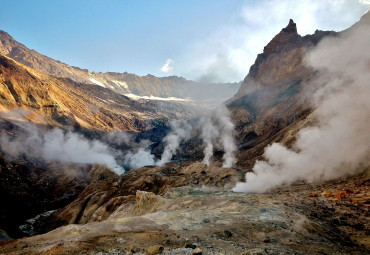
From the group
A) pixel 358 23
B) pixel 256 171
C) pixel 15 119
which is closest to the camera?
pixel 256 171

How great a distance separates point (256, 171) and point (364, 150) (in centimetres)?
1183

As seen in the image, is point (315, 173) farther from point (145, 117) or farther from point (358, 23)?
point (145, 117)

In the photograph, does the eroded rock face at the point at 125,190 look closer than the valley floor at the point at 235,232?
No

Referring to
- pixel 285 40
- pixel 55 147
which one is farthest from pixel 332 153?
pixel 285 40

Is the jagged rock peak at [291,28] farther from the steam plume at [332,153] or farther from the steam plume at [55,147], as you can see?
the steam plume at [55,147]

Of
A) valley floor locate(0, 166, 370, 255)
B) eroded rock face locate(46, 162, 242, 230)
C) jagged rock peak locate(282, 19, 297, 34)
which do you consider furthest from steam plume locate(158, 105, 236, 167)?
valley floor locate(0, 166, 370, 255)

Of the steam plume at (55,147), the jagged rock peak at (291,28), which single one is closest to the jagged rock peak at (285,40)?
the jagged rock peak at (291,28)

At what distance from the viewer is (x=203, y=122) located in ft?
373

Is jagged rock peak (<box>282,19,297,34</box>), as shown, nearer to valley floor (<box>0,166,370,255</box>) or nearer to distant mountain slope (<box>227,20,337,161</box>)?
distant mountain slope (<box>227,20,337,161</box>)

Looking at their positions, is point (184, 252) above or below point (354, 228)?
above

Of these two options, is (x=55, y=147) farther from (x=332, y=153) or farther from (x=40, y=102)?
(x=332, y=153)

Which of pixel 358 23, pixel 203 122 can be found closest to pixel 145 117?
pixel 203 122

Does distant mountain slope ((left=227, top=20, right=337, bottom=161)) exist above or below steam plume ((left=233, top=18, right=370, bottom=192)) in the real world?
above

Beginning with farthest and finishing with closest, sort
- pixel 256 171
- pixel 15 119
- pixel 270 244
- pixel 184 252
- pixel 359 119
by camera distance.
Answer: pixel 15 119, pixel 256 171, pixel 359 119, pixel 270 244, pixel 184 252
